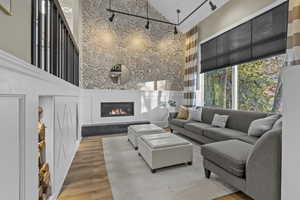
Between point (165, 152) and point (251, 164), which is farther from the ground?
point (251, 164)

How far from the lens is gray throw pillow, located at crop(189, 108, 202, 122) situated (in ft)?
13.4

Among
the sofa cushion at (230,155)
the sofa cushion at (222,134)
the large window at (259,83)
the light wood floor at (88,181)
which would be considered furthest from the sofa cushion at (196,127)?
the light wood floor at (88,181)

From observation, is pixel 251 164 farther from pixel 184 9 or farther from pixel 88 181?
pixel 184 9

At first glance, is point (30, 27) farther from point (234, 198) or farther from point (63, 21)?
point (234, 198)

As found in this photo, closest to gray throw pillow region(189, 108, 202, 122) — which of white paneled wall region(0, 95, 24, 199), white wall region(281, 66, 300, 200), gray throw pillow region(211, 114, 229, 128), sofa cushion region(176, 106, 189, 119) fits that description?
sofa cushion region(176, 106, 189, 119)

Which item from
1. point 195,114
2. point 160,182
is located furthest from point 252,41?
point 160,182

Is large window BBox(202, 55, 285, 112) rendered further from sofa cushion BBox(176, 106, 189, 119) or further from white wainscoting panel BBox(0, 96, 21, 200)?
white wainscoting panel BBox(0, 96, 21, 200)

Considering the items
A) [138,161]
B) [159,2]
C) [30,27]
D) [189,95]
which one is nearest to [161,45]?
[159,2]

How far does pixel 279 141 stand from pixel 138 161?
6.53 feet

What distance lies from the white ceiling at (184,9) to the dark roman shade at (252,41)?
2.87 feet

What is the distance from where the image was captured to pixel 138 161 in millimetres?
2541

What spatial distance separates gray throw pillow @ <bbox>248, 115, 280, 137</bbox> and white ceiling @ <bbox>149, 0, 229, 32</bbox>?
331 cm

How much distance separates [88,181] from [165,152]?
113 cm

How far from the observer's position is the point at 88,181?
76.4 inches
